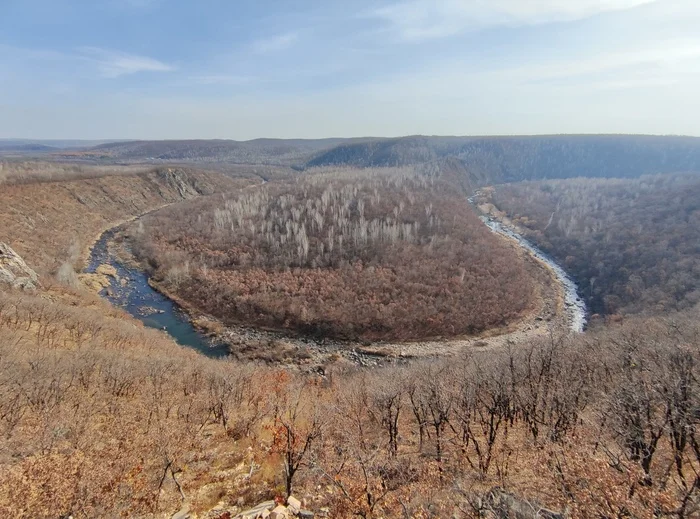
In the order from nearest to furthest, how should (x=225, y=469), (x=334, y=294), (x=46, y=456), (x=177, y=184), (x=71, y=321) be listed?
1. (x=46, y=456)
2. (x=225, y=469)
3. (x=71, y=321)
4. (x=334, y=294)
5. (x=177, y=184)

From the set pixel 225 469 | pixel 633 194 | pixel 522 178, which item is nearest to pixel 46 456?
pixel 225 469

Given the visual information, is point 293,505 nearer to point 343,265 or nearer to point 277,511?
point 277,511

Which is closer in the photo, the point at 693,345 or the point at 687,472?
the point at 687,472

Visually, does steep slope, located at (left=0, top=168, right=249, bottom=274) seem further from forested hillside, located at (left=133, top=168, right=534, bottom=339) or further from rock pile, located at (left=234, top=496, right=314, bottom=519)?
rock pile, located at (left=234, top=496, right=314, bottom=519)

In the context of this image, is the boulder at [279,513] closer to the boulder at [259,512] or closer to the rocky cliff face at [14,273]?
the boulder at [259,512]

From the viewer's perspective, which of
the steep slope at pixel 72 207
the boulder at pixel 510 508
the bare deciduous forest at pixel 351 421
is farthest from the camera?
the steep slope at pixel 72 207

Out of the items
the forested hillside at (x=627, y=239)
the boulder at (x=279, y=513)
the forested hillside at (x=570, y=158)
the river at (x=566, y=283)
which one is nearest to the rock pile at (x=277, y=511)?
the boulder at (x=279, y=513)

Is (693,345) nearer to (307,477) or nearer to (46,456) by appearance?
(307,477)

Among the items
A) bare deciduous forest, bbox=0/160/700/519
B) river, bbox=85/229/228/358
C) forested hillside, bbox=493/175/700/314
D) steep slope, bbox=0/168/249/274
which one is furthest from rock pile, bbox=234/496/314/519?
forested hillside, bbox=493/175/700/314
